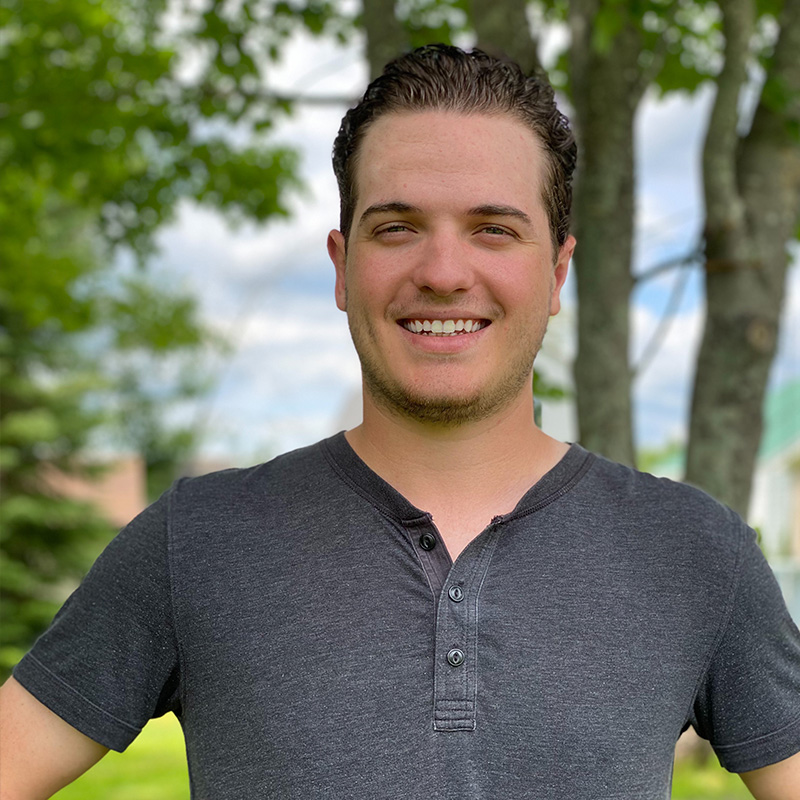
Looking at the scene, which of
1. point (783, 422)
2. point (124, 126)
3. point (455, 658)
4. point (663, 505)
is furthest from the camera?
point (783, 422)

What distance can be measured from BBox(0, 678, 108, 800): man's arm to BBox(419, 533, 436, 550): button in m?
0.57

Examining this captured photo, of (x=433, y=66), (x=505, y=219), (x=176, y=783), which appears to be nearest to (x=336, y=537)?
(x=505, y=219)

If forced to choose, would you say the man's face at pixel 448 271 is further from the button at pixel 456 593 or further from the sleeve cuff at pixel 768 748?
the sleeve cuff at pixel 768 748

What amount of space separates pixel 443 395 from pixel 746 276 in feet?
8.01

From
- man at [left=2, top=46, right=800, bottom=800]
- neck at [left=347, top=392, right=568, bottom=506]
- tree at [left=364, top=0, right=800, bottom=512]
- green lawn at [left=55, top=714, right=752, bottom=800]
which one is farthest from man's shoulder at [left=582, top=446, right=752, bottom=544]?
green lawn at [left=55, top=714, right=752, bottom=800]

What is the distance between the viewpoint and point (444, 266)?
1.46 m

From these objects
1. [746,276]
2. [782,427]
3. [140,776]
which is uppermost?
[746,276]

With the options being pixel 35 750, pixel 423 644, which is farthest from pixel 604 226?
pixel 35 750

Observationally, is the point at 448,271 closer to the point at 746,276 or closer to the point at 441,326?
the point at 441,326

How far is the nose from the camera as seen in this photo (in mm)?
1457

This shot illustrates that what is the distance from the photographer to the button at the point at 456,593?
1417 mm

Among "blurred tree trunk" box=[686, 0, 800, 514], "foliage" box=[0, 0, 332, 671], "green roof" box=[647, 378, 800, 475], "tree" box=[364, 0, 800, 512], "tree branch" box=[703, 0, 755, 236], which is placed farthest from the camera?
"green roof" box=[647, 378, 800, 475]

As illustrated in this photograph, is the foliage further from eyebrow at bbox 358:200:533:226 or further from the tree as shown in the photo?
eyebrow at bbox 358:200:533:226

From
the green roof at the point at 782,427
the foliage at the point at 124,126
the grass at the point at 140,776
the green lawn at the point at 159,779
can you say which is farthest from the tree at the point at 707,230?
the green roof at the point at 782,427
